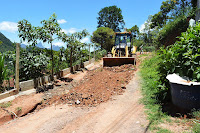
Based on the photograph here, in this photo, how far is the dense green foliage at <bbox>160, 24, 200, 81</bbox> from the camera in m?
3.92

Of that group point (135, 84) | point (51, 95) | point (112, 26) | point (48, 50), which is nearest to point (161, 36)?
point (135, 84)

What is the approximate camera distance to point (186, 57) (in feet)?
13.1

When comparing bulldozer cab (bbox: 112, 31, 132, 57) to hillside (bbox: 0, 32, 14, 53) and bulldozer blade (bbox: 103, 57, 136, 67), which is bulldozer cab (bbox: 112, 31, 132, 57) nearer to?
bulldozer blade (bbox: 103, 57, 136, 67)

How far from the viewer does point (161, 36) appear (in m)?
13.9

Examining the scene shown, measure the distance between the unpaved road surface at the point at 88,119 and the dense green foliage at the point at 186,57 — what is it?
4.72 ft

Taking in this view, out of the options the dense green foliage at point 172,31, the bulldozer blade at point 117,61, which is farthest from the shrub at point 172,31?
the bulldozer blade at point 117,61

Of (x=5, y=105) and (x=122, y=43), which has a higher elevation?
(x=122, y=43)

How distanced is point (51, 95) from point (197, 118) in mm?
5086

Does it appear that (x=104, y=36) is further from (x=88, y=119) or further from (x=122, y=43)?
(x=88, y=119)

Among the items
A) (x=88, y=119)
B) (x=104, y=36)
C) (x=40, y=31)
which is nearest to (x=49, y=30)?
(x=40, y=31)

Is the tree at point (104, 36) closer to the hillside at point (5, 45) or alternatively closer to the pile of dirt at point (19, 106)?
the hillside at point (5, 45)

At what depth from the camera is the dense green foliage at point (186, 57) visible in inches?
154

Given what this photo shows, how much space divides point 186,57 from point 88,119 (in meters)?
2.92

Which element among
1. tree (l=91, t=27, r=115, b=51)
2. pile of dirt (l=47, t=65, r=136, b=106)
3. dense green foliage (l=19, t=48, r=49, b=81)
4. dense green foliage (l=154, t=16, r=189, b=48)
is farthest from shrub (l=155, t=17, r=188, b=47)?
dense green foliage (l=19, t=48, r=49, b=81)
